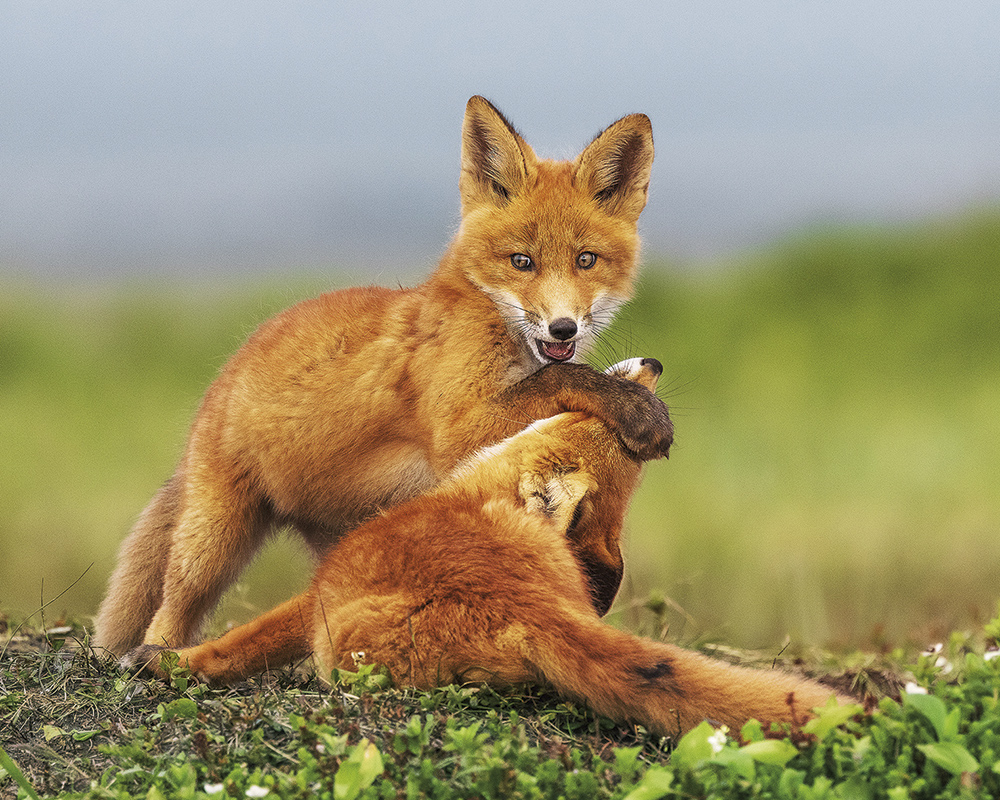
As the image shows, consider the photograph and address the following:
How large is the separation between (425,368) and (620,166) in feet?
4.89

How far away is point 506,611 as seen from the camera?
11.3 feet

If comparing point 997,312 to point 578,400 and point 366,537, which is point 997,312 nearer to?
point 578,400

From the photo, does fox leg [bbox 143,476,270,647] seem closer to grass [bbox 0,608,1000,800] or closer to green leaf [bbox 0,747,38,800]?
grass [bbox 0,608,1000,800]

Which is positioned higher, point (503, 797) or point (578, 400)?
point (578, 400)

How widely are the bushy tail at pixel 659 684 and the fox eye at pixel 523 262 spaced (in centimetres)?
192

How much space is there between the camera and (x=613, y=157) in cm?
499

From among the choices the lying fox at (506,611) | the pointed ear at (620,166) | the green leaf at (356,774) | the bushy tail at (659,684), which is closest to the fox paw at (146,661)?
the lying fox at (506,611)

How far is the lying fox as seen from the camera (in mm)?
3221

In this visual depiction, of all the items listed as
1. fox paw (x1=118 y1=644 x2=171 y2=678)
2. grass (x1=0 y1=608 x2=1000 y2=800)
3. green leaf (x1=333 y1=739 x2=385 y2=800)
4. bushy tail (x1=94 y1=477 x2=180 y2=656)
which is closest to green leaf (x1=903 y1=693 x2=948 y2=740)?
grass (x1=0 y1=608 x2=1000 y2=800)

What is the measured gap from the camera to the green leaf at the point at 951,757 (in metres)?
2.74

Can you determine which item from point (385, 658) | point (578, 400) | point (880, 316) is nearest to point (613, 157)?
point (578, 400)

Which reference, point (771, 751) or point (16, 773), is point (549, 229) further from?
point (16, 773)

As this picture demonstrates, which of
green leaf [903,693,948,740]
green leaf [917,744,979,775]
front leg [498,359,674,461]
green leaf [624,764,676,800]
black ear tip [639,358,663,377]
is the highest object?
black ear tip [639,358,663,377]

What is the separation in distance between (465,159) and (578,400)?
5.03 ft
